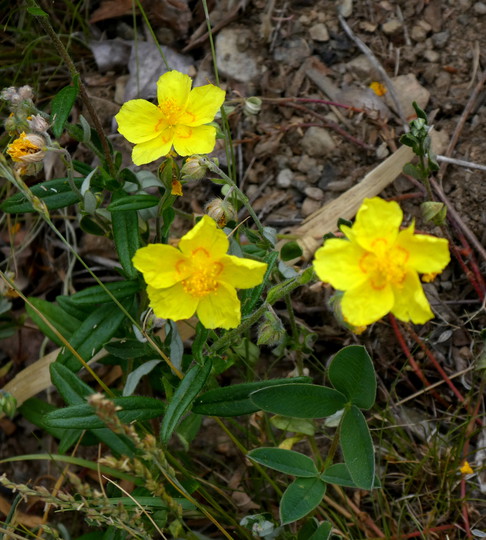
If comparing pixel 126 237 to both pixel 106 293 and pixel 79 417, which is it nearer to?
pixel 106 293

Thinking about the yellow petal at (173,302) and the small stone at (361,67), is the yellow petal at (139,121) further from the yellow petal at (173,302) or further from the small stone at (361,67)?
the small stone at (361,67)

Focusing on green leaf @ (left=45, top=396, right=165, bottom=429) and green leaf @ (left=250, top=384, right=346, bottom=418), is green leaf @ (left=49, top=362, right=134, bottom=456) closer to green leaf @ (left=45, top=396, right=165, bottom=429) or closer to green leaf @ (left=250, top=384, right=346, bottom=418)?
green leaf @ (left=45, top=396, right=165, bottom=429)

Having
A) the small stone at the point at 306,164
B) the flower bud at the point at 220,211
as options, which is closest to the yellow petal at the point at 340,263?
the flower bud at the point at 220,211

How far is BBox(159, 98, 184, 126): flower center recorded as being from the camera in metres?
2.40

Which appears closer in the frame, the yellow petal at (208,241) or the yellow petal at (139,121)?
the yellow petal at (208,241)

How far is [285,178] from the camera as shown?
3.27 m

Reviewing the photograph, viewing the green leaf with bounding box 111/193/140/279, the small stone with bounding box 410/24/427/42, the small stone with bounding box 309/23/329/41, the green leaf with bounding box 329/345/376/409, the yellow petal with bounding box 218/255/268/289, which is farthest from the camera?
the small stone with bounding box 309/23/329/41

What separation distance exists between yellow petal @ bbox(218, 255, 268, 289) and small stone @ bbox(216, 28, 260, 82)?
1702mm

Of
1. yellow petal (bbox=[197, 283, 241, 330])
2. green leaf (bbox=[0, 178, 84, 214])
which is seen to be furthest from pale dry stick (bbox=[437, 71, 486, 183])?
green leaf (bbox=[0, 178, 84, 214])

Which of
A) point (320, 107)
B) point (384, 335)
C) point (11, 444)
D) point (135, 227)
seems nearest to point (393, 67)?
point (320, 107)

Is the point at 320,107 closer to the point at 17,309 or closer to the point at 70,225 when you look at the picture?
the point at 70,225

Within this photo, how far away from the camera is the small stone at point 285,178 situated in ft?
10.7

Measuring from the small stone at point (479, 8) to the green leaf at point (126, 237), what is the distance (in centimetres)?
185

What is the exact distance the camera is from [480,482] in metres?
2.57
